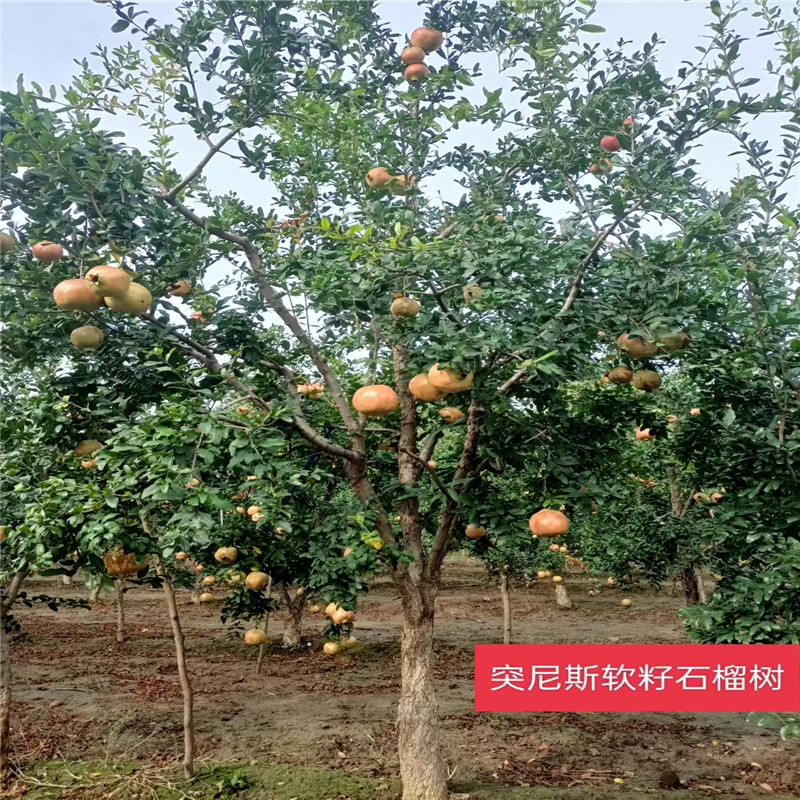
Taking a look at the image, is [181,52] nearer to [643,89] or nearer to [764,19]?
[643,89]

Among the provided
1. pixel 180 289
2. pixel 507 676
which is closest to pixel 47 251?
pixel 180 289

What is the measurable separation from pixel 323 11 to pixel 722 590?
4.97 m

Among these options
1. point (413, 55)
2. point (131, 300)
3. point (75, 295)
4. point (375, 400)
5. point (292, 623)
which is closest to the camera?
point (75, 295)

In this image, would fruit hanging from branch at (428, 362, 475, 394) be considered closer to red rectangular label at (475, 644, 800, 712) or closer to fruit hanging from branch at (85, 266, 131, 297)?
fruit hanging from branch at (85, 266, 131, 297)

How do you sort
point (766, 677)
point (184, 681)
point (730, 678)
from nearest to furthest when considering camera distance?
point (766, 677), point (730, 678), point (184, 681)

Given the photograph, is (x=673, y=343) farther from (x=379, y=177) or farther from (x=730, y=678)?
(x=379, y=177)

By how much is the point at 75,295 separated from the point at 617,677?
4.55m

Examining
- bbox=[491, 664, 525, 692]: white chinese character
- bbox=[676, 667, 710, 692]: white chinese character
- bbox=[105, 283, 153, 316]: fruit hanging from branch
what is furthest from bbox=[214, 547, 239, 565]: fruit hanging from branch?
bbox=[676, 667, 710, 692]: white chinese character

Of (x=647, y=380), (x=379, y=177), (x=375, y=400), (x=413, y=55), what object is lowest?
(x=375, y=400)

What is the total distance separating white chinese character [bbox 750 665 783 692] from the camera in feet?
12.5

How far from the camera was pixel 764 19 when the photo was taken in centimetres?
388

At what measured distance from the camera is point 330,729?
682 centimetres

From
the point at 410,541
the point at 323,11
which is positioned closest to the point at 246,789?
the point at 410,541

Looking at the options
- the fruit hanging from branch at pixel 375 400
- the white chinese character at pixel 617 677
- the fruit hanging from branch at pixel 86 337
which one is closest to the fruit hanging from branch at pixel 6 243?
the fruit hanging from branch at pixel 86 337
